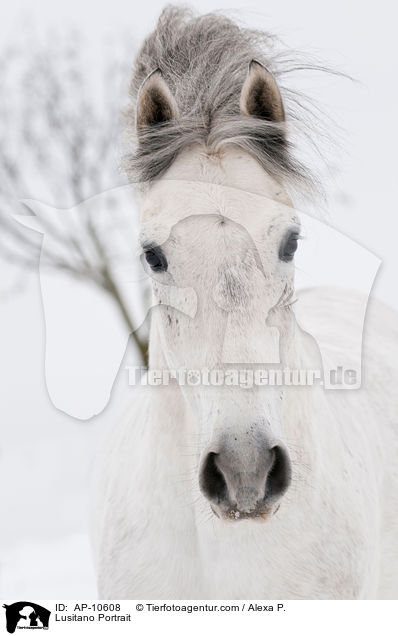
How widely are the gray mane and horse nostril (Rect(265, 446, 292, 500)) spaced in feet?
3.37

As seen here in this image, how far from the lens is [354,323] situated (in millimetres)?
4227

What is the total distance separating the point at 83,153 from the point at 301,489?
5921mm

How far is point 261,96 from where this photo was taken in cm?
254

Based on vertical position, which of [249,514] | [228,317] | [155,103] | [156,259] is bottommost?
[249,514]

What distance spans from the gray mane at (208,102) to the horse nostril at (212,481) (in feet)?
3.54

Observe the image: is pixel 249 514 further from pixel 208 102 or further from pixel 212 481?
pixel 208 102

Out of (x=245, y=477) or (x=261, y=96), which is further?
(x=261, y=96)

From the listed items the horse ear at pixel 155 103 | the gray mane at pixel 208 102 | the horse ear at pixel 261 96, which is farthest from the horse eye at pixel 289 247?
the horse ear at pixel 155 103

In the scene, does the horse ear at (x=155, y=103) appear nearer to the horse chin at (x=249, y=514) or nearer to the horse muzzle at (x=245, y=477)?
the horse muzzle at (x=245, y=477)

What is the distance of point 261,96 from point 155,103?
0.38m

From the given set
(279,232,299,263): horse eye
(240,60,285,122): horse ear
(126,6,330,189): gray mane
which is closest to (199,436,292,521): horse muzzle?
(279,232,299,263): horse eye

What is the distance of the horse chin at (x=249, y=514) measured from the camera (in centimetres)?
206

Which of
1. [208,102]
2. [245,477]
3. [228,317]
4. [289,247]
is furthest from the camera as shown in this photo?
[208,102]

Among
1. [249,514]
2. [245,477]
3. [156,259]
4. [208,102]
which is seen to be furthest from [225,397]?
[208,102]
